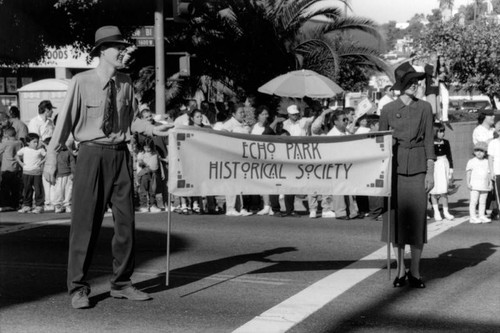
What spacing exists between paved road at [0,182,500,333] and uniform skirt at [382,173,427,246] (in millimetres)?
470

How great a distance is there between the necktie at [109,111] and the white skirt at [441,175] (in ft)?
26.3

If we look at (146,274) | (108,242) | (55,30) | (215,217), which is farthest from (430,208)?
(55,30)

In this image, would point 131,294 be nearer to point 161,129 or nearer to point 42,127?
point 161,129

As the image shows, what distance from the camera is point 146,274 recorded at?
29.2 ft

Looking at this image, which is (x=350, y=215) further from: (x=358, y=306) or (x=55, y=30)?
(x=55, y=30)

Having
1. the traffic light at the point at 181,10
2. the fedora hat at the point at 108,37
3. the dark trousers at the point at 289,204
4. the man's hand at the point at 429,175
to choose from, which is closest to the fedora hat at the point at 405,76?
the man's hand at the point at 429,175

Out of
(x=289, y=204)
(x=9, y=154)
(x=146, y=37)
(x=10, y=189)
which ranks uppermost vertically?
(x=146, y=37)

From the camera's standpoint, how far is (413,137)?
8398 millimetres

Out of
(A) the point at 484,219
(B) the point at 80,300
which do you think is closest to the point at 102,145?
(B) the point at 80,300

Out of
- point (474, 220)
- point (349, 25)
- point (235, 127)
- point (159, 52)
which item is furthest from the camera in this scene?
point (349, 25)

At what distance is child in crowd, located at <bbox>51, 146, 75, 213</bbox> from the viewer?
1616 cm

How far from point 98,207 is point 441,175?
8501 millimetres

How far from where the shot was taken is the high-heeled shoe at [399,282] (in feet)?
27.3

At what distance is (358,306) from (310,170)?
1.69 m
